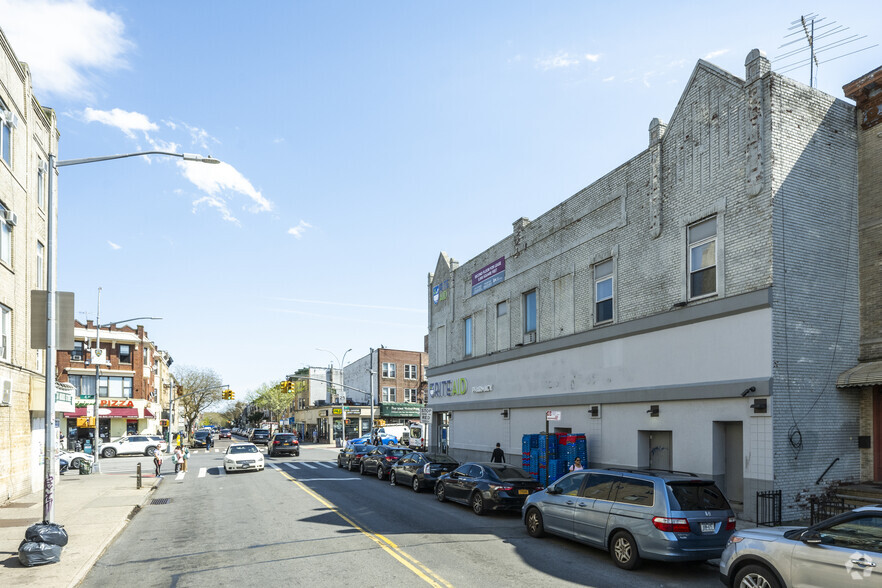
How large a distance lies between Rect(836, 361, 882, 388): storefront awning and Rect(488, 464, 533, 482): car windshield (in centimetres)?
808

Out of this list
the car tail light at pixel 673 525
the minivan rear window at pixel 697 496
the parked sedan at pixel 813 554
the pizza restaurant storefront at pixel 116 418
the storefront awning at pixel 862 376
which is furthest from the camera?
the pizza restaurant storefront at pixel 116 418

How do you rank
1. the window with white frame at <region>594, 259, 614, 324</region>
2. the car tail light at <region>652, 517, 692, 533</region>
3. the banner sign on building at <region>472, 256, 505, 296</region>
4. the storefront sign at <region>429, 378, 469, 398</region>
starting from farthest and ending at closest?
the storefront sign at <region>429, 378, 469, 398</region> → the banner sign on building at <region>472, 256, 505, 296</region> → the window with white frame at <region>594, 259, 614, 324</region> → the car tail light at <region>652, 517, 692, 533</region>

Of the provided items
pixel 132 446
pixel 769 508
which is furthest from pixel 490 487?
pixel 132 446

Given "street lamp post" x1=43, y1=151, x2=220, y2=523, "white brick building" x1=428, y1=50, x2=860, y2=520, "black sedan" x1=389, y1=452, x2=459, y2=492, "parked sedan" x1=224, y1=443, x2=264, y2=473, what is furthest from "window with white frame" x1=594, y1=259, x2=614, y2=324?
"parked sedan" x1=224, y1=443, x2=264, y2=473

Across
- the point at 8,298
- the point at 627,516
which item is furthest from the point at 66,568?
the point at 8,298

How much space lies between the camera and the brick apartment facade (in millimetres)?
20188

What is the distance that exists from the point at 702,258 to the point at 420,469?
11900 mm

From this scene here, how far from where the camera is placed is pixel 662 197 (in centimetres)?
1922

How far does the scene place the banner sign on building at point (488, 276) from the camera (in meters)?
29.2

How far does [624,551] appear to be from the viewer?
11.3m

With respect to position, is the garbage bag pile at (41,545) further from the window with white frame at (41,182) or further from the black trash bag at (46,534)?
the window with white frame at (41,182)

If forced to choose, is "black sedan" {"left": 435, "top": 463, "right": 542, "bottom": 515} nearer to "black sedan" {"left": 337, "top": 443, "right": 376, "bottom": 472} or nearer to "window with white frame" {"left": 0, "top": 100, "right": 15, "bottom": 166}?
"black sedan" {"left": 337, "top": 443, "right": 376, "bottom": 472}

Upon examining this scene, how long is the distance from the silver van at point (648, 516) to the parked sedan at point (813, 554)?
156 centimetres

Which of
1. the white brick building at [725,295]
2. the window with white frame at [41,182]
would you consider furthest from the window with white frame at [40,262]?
the white brick building at [725,295]
